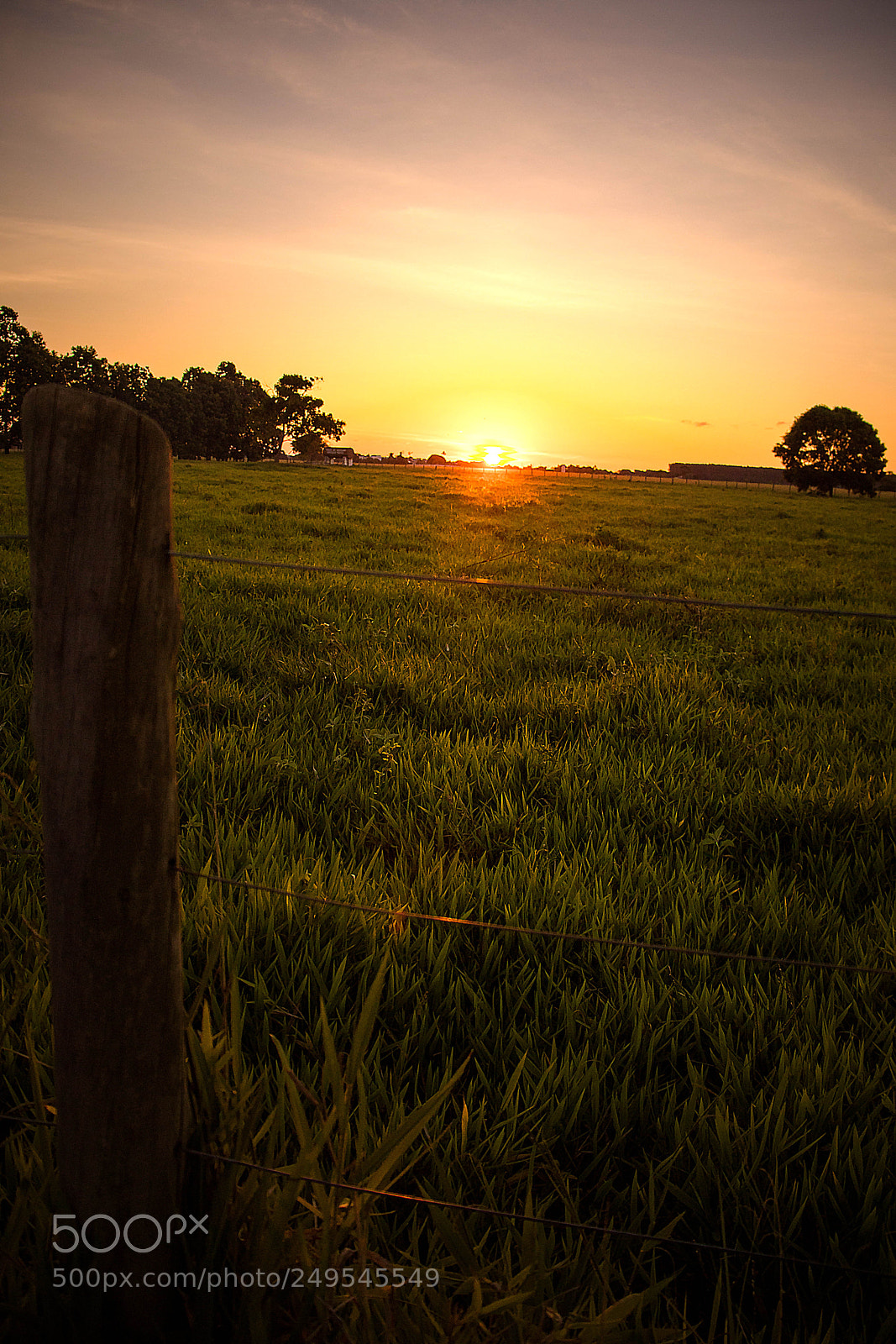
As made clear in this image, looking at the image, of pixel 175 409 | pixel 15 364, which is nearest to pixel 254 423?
pixel 175 409

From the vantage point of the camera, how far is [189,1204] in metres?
1.13

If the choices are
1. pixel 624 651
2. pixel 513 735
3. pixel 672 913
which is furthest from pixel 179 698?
pixel 624 651

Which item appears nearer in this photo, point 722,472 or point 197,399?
point 197,399

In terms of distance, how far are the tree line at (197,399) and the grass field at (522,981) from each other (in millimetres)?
65870

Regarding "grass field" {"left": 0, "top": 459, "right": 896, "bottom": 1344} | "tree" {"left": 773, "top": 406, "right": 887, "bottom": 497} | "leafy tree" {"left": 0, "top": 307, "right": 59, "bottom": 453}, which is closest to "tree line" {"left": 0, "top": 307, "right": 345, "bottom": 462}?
"leafy tree" {"left": 0, "top": 307, "right": 59, "bottom": 453}

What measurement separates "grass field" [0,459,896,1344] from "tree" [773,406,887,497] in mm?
61313

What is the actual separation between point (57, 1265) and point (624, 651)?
192 inches

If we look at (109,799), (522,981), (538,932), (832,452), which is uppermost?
(832,452)

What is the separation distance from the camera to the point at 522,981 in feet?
6.82

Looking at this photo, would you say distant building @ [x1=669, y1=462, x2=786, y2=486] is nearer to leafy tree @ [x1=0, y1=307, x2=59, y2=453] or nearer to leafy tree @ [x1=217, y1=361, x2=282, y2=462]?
leafy tree @ [x1=217, y1=361, x2=282, y2=462]

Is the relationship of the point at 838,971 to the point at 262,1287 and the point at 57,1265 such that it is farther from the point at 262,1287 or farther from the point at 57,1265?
the point at 57,1265

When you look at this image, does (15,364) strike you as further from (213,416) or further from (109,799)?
(109,799)

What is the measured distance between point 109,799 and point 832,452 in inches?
2656

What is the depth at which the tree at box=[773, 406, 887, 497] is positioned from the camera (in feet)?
181
